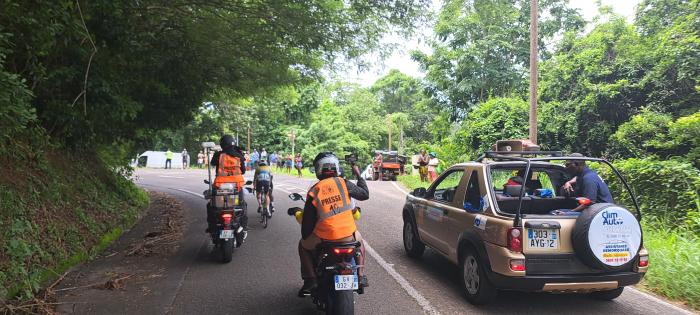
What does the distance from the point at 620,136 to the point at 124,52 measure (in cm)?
1450

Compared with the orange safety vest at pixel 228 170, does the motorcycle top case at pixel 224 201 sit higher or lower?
lower

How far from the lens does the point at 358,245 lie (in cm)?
443

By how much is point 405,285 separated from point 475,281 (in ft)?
3.30

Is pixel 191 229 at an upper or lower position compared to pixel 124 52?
lower

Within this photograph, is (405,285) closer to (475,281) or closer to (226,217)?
(475,281)

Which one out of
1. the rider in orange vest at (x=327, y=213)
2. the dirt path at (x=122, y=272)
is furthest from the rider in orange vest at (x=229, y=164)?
the rider in orange vest at (x=327, y=213)

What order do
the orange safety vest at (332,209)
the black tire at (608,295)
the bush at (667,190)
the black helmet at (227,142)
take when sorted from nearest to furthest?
the orange safety vest at (332,209)
the black tire at (608,295)
the black helmet at (227,142)
the bush at (667,190)

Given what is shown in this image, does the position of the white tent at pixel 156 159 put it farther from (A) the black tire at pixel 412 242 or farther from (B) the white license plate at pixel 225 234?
(A) the black tire at pixel 412 242

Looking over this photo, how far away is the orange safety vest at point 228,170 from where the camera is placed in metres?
7.50

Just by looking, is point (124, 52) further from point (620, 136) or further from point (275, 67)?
point (620, 136)

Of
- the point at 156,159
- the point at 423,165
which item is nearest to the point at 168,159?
the point at 156,159

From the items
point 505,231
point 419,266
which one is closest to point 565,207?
point 505,231

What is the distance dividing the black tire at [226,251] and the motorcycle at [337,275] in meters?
2.82

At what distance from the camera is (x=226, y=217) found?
704 centimetres
